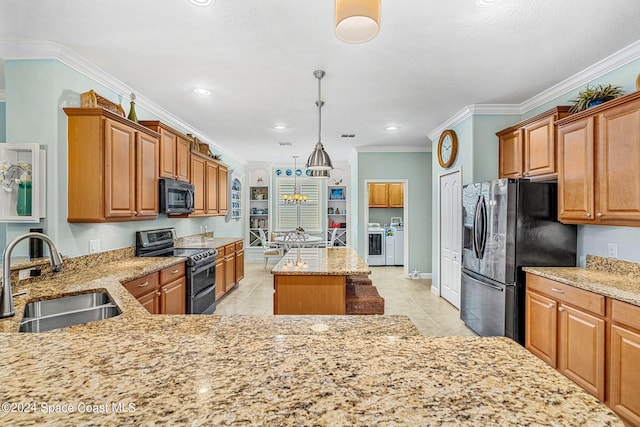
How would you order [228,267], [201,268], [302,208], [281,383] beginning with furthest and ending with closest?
[302,208] < [228,267] < [201,268] < [281,383]

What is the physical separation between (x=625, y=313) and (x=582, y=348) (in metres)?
0.45

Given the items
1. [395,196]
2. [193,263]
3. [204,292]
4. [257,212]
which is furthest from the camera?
[257,212]

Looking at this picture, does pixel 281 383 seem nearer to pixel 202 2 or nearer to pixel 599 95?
pixel 202 2

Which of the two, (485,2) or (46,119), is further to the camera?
(46,119)

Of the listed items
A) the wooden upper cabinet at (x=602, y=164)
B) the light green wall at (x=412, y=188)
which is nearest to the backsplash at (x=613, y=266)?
the wooden upper cabinet at (x=602, y=164)

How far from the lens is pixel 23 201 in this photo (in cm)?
240

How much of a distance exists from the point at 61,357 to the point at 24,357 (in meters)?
0.11

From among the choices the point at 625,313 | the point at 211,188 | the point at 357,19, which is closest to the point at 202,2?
the point at 357,19

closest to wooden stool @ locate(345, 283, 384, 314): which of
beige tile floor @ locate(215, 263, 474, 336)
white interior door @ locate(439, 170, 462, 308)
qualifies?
beige tile floor @ locate(215, 263, 474, 336)

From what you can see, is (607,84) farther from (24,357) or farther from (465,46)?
(24,357)


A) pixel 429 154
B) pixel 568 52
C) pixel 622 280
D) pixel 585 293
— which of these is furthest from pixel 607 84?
pixel 429 154

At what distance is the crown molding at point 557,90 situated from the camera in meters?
2.52

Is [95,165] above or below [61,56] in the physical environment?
below

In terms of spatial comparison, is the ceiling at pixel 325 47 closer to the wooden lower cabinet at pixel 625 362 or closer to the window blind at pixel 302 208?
the wooden lower cabinet at pixel 625 362
